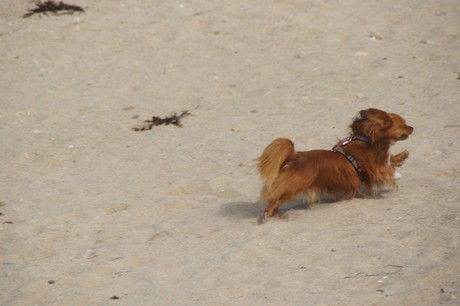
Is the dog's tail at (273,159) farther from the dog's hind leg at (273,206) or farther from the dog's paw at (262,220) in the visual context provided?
the dog's paw at (262,220)

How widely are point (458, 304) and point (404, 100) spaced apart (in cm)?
359

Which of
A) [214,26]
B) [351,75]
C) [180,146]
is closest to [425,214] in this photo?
[180,146]

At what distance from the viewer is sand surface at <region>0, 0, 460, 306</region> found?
15.9ft

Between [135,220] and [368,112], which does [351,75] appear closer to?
[368,112]

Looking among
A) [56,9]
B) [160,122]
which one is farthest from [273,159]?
[56,9]

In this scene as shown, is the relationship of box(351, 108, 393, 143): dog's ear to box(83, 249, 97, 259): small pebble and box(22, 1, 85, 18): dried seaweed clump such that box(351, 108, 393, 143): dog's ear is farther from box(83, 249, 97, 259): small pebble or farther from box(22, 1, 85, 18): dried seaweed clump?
box(22, 1, 85, 18): dried seaweed clump

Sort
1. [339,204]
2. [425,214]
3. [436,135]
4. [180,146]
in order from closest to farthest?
[425,214]
[339,204]
[436,135]
[180,146]

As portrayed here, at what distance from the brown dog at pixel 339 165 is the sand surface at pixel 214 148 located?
6.4 inches

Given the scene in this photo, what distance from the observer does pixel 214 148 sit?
700cm

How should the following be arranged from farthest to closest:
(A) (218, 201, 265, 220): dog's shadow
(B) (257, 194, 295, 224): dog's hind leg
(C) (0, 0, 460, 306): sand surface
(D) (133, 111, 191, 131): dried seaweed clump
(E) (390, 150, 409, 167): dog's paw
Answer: (D) (133, 111, 191, 131): dried seaweed clump
(E) (390, 150, 409, 167): dog's paw
(A) (218, 201, 265, 220): dog's shadow
(B) (257, 194, 295, 224): dog's hind leg
(C) (0, 0, 460, 306): sand surface

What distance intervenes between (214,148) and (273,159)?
1.60 m

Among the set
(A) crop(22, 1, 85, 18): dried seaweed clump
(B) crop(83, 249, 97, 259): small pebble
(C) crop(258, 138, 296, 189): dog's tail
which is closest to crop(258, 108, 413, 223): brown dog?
(C) crop(258, 138, 296, 189): dog's tail

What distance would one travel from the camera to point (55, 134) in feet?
24.6

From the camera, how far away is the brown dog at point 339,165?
5.48m
